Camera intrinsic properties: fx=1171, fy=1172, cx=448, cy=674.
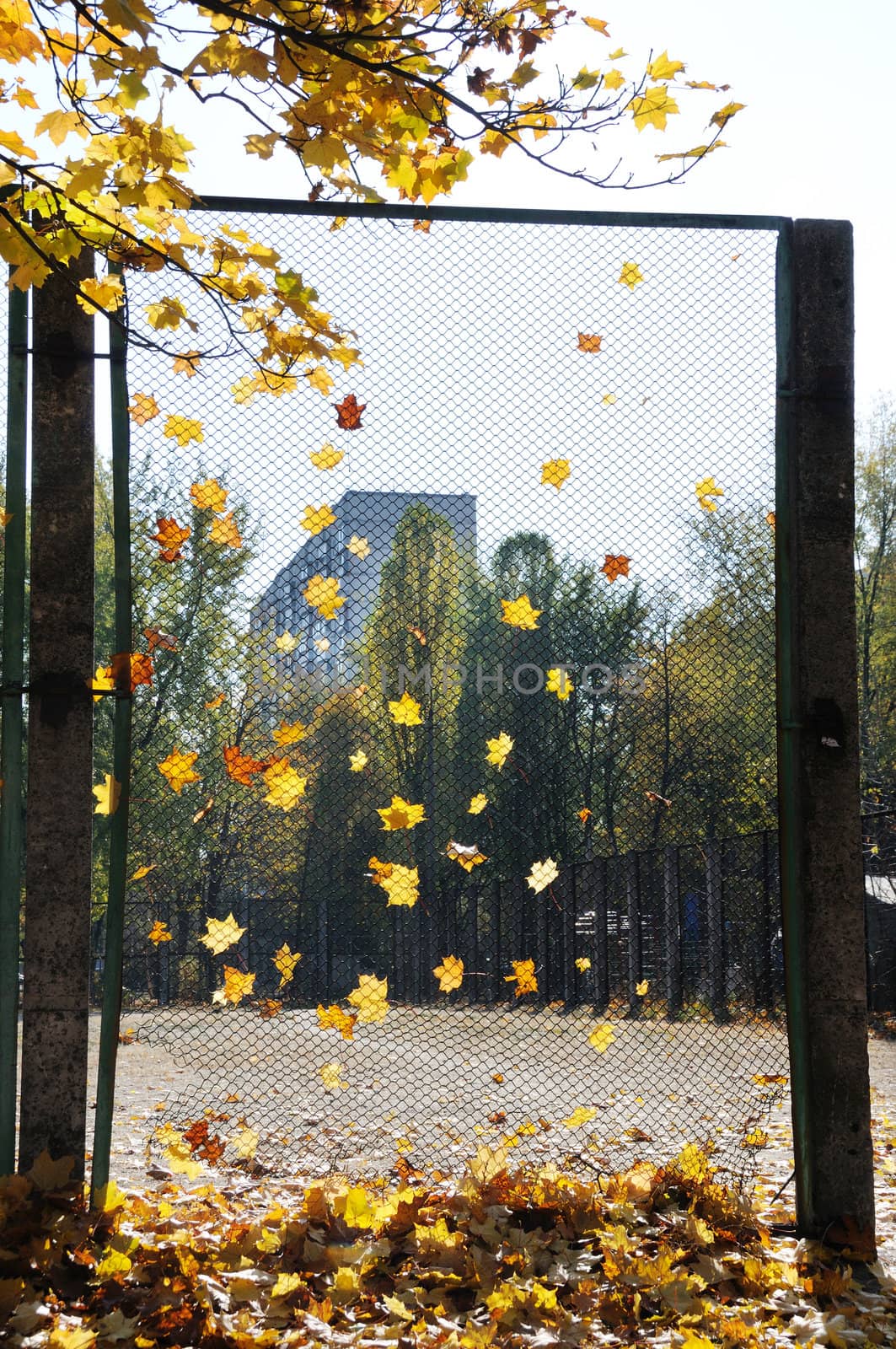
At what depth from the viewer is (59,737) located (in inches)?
155

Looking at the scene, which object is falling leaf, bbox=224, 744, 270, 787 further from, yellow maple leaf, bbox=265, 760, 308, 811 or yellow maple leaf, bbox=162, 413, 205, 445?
yellow maple leaf, bbox=162, 413, 205, 445

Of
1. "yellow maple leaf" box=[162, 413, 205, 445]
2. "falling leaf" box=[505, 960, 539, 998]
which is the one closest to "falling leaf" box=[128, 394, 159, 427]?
"yellow maple leaf" box=[162, 413, 205, 445]

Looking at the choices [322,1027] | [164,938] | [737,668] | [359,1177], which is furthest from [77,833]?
[737,668]

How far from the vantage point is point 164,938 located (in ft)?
14.4

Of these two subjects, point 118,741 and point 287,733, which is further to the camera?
point 287,733

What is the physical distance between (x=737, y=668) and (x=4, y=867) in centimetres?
280

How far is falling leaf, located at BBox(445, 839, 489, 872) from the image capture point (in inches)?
179

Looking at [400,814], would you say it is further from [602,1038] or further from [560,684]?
[602,1038]

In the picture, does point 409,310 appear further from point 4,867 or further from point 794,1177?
point 794,1177

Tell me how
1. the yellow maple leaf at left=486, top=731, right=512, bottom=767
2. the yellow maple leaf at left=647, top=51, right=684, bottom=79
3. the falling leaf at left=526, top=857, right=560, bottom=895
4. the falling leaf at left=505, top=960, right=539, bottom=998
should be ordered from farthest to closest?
the falling leaf at left=505, top=960, right=539, bottom=998 → the falling leaf at left=526, top=857, right=560, bottom=895 → the yellow maple leaf at left=486, top=731, right=512, bottom=767 → the yellow maple leaf at left=647, top=51, right=684, bottom=79

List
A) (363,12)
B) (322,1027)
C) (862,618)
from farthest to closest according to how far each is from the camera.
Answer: (862,618) < (322,1027) < (363,12)

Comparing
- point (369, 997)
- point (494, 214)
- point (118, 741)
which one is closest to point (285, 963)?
point (369, 997)

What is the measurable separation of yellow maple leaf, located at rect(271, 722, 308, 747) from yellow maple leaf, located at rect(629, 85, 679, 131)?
2382mm

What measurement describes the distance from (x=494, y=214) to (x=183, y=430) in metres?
1.38
